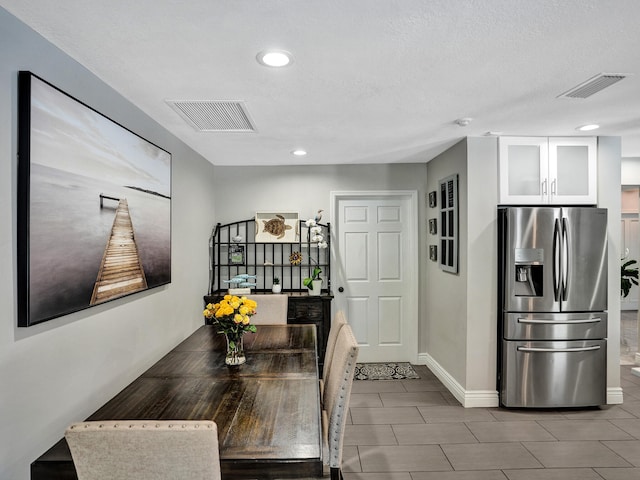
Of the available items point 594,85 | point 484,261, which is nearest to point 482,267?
point 484,261

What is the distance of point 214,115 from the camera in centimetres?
282

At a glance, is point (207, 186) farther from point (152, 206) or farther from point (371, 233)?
point (371, 233)

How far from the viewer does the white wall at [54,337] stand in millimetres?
1519

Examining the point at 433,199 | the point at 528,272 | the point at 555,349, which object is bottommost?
the point at 555,349

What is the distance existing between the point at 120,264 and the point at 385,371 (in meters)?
3.23

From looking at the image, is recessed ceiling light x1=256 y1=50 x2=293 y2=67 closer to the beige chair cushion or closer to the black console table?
the beige chair cushion

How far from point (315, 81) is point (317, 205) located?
2589 mm

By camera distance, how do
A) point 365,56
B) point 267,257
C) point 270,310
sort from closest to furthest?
point 365,56 → point 270,310 → point 267,257

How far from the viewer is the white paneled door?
4.87 metres

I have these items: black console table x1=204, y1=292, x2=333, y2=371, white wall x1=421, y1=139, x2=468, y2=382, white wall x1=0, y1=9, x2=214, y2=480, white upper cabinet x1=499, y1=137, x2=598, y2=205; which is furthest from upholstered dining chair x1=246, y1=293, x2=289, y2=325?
white upper cabinet x1=499, y1=137, x2=598, y2=205

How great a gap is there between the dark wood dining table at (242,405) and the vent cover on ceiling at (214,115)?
1.63 meters

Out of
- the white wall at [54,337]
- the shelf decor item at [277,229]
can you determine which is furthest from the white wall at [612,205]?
the white wall at [54,337]

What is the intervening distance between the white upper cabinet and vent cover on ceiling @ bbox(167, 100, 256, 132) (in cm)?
225

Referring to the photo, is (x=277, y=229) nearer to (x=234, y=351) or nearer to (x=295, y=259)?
(x=295, y=259)
